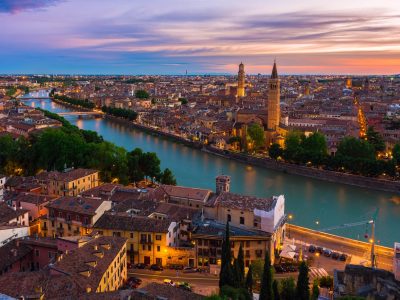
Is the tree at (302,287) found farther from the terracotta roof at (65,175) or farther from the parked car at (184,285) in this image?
the terracotta roof at (65,175)

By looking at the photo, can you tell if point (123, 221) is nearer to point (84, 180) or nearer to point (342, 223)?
point (84, 180)

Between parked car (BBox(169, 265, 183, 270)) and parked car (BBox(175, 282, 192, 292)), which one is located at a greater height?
parked car (BBox(175, 282, 192, 292))

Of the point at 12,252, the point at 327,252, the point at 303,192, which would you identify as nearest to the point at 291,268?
the point at 327,252

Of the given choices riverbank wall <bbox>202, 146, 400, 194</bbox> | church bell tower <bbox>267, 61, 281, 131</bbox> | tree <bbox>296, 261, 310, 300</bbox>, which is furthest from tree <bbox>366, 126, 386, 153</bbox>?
tree <bbox>296, 261, 310, 300</bbox>

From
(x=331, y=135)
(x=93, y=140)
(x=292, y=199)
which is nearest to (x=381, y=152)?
(x=331, y=135)

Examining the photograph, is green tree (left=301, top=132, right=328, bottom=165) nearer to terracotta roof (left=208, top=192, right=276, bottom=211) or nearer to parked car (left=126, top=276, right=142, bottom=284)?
terracotta roof (left=208, top=192, right=276, bottom=211)

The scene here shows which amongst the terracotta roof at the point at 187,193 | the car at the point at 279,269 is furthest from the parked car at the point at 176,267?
the terracotta roof at the point at 187,193
